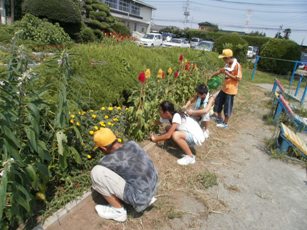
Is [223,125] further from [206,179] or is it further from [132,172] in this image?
[132,172]

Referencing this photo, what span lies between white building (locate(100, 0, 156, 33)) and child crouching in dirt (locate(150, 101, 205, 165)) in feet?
131

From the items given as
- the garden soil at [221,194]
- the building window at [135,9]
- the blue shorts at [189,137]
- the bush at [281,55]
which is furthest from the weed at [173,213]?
the building window at [135,9]

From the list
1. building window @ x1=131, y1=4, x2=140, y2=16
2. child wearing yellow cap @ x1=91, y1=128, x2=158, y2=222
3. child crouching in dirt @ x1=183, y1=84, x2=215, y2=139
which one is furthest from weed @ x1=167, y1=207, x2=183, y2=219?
building window @ x1=131, y1=4, x2=140, y2=16

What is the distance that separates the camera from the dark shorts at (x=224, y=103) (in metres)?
5.86

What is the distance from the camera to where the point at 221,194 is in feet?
11.8

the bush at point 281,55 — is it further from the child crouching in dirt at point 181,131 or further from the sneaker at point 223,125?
the child crouching in dirt at point 181,131

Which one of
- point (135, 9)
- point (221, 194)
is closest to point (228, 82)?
point (221, 194)

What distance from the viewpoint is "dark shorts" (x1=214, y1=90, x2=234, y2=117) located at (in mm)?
5857

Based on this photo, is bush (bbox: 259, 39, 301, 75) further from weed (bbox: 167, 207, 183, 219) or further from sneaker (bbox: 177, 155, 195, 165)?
weed (bbox: 167, 207, 183, 219)

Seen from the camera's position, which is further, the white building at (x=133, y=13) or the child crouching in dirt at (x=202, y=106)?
the white building at (x=133, y=13)

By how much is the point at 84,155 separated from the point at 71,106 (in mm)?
677

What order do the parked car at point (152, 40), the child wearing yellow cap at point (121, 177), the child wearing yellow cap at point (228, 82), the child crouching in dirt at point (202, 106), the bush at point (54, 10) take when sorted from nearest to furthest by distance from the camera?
the child wearing yellow cap at point (121, 177), the child crouching in dirt at point (202, 106), the child wearing yellow cap at point (228, 82), the bush at point (54, 10), the parked car at point (152, 40)

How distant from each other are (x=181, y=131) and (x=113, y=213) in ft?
5.57

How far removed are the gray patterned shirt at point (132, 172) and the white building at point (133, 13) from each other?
135 ft
